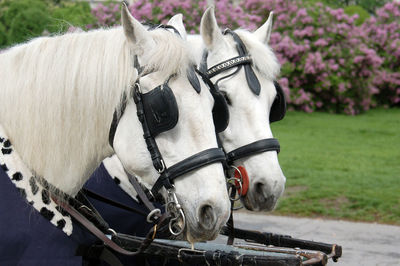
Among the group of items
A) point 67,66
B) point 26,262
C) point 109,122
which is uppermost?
point 67,66

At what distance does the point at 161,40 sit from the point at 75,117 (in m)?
0.44

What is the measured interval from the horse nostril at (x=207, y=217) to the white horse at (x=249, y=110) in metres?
0.91

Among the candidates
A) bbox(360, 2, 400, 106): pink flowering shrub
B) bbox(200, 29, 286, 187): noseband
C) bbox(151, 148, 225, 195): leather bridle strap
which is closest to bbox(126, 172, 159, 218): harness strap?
bbox(200, 29, 286, 187): noseband

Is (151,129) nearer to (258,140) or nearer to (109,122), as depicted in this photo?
(109,122)

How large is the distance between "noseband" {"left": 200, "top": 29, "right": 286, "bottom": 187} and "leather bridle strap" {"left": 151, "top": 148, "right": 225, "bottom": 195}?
876 mm

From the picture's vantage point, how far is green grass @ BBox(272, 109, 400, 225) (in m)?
6.36

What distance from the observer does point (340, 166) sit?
8148mm

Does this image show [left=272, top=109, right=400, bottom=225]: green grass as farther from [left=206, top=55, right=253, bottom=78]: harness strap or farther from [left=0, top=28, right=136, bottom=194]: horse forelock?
[left=0, top=28, right=136, bottom=194]: horse forelock

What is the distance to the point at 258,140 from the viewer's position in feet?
10.1

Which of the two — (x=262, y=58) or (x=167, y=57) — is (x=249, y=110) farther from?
(x=167, y=57)

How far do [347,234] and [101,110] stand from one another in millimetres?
3842

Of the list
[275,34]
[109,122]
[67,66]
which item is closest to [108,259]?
[109,122]

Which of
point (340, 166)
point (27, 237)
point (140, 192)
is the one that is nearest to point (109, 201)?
point (140, 192)

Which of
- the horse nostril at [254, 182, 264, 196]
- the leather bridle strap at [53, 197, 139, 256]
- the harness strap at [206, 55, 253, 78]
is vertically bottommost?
the horse nostril at [254, 182, 264, 196]
